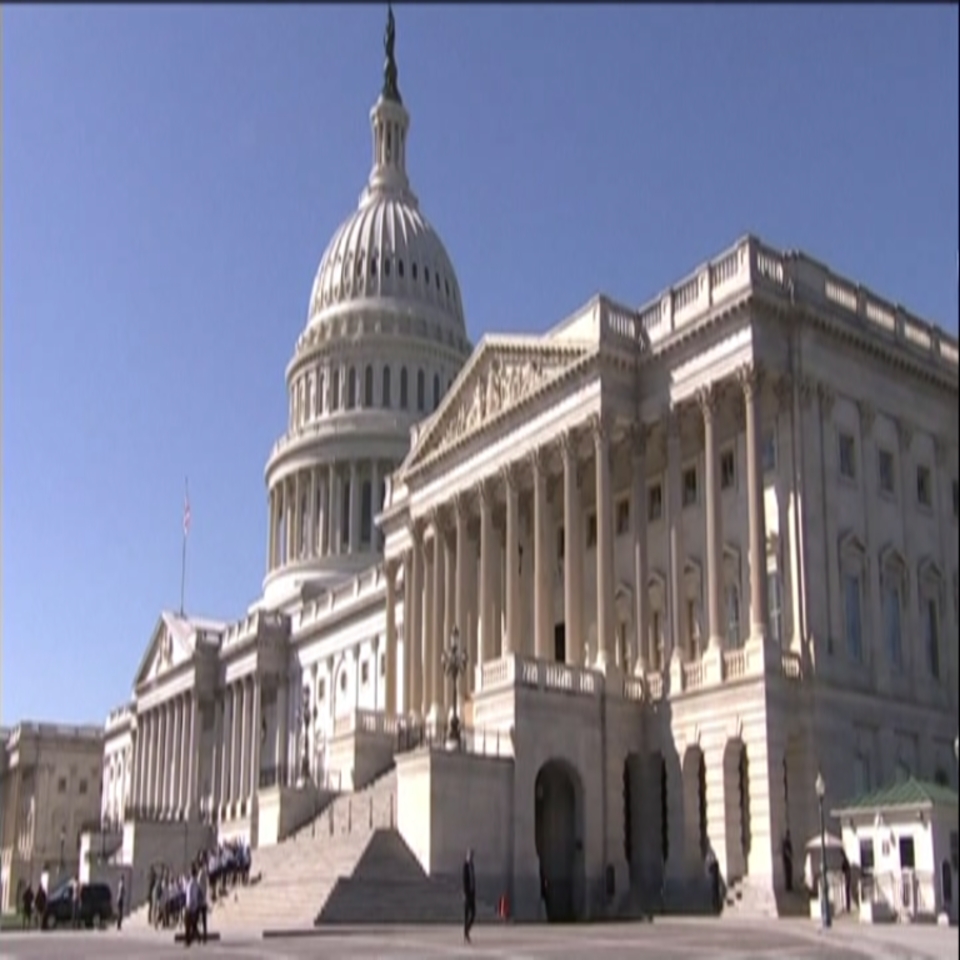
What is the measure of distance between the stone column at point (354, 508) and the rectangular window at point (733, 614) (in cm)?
6424

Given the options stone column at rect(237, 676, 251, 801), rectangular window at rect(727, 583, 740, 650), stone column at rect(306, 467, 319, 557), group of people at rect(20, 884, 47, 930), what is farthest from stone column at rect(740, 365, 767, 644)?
stone column at rect(306, 467, 319, 557)

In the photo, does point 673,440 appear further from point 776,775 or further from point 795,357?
point 776,775

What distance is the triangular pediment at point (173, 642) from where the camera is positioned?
4464 inches

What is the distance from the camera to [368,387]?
127m

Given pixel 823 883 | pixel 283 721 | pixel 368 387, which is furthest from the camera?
pixel 368 387

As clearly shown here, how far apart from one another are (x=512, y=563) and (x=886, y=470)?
15939mm

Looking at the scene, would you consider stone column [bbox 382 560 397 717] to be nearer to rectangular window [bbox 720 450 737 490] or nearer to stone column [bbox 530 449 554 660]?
stone column [bbox 530 449 554 660]

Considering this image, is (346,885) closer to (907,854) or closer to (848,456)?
(907,854)

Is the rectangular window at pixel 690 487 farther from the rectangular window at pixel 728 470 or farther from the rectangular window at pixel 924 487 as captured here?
the rectangular window at pixel 924 487

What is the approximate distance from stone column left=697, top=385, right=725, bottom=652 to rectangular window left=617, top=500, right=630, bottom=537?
594 cm

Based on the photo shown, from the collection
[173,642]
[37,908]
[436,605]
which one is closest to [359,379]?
[173,642]

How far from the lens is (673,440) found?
5819cm

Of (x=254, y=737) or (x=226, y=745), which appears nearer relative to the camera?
(x=254, y=737)

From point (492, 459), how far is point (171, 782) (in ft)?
194
